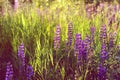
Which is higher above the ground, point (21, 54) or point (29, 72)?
point (21, 54)

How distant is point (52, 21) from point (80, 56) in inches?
41.1

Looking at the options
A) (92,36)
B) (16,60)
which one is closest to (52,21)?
(92,36)

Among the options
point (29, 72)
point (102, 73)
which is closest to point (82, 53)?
point (102, 73)

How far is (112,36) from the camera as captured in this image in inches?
104

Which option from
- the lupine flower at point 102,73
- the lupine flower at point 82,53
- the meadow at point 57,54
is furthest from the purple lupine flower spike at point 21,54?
the lupine flower at point 102,73

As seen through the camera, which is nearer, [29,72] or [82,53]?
[29,72]

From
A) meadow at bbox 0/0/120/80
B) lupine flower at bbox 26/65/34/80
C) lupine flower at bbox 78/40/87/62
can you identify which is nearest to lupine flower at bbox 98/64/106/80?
meadow at bbox 0/0/120/80

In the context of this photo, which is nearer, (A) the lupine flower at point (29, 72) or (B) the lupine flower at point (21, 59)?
(A) the lupine flower at point (29, 72)

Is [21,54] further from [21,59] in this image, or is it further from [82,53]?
[82,53]

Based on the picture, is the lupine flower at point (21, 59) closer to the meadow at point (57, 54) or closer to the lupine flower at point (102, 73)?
the meadow at point (57, 54)

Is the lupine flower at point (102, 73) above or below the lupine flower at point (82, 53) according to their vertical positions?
below

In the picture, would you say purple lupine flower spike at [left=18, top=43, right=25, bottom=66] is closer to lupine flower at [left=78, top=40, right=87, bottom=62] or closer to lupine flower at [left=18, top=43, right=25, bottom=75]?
lupine flower at [left=18, top=43, right=25, bottom=75]

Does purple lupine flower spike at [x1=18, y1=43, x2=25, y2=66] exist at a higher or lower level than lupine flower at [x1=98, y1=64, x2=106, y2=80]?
higher

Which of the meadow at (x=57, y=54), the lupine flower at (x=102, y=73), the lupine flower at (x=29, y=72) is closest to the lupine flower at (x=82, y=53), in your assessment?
the meadow at (x=57, y=54)
